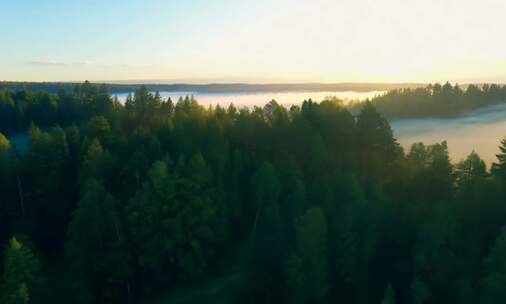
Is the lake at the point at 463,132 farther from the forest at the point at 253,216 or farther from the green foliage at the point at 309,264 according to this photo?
the green foliage at the point at 309,264

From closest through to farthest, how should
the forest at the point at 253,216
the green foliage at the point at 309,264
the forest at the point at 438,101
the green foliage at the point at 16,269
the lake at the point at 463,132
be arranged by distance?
the green foliage at the point at 16,269
the forest at the point at 253,216
the green foliage at the point at 309,264
the lake at the point at 463,132
the forest at the point at 438,101

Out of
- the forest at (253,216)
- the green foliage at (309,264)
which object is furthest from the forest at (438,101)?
the green foliage at (309,264)

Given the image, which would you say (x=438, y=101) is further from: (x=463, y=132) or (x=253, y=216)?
(x=253, y=216)

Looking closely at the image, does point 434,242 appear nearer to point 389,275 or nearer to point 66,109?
point 389,275

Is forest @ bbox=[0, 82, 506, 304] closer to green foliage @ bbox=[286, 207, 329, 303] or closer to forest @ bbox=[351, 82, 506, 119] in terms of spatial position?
green foliage @ bbox=[286, 207, 329, 303]

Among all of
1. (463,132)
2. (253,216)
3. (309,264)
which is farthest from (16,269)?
(463,132)
